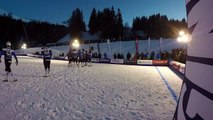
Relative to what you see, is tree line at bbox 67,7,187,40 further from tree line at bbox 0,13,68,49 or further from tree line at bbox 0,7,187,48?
tree line at bbox 0,13,68,49

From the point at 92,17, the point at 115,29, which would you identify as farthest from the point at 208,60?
the point at 92,17

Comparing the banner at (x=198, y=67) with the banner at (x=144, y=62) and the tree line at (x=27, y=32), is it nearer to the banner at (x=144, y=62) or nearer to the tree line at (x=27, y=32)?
the banner at (x=144, y=62)

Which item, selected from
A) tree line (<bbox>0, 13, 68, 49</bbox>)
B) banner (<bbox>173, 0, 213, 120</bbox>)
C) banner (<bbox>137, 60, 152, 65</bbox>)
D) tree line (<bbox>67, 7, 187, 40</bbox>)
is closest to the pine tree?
tree line (<bbox>67, 7, 187, 40</bbox>)

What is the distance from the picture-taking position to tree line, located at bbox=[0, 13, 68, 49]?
101125 millimetres

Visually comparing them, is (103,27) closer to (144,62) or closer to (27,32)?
(27,32)

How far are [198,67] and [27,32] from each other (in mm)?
131661

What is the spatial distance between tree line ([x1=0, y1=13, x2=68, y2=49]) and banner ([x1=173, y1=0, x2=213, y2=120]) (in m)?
105

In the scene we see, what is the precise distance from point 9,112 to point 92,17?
321 feet

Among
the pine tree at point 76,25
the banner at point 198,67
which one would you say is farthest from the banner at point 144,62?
the pine tree at point 76,25

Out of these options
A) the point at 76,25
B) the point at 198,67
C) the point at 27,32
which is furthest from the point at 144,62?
the point at 27,32

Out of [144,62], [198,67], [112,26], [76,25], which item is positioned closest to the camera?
[198,67]

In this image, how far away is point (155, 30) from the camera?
106 m

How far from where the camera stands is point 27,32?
127188 mm

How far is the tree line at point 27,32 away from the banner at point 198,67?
10480cm
